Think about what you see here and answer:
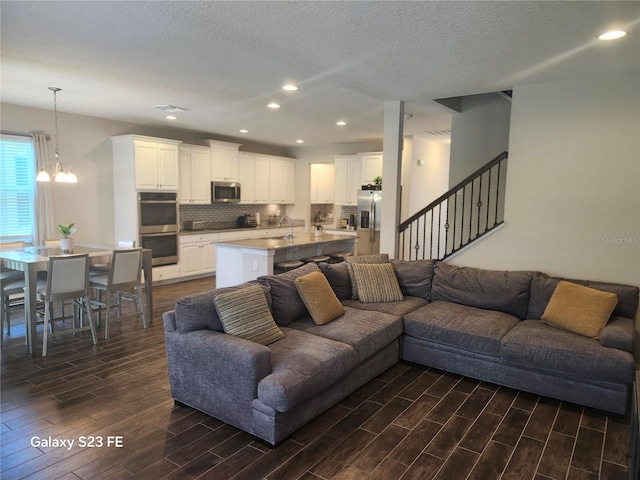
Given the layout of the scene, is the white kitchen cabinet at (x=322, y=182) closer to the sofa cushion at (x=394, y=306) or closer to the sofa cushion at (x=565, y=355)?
the sofa cushion at (x=394, y=306)

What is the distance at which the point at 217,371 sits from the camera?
9.00 feet

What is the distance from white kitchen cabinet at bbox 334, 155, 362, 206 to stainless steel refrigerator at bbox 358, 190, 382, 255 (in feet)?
2.16

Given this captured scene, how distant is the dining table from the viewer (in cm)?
399

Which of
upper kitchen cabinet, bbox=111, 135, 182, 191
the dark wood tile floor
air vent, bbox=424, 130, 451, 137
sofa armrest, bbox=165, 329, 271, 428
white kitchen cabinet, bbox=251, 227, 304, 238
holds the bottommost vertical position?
the dark wood tile floor

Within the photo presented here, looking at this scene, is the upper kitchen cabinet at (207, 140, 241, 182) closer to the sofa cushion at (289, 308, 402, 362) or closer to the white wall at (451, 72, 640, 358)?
the sofa cushion at (289, 308, 402, 362)

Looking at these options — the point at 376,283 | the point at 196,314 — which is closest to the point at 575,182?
the point at 376,283

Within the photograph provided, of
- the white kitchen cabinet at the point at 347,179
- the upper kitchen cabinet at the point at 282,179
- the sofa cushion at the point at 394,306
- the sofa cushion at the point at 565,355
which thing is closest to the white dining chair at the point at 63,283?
the sofa cushion at the point at 394,306

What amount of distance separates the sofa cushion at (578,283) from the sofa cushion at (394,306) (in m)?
1.03

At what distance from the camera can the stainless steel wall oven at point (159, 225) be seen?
22.0ft

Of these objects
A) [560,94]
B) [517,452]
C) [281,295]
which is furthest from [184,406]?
[560,94]

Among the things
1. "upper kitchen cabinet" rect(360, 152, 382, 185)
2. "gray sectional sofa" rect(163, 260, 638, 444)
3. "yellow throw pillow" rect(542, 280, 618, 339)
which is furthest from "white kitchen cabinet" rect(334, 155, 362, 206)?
"yellow throw pillow" rect(542, 280, 618, 339)

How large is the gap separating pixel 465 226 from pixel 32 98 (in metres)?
6.10

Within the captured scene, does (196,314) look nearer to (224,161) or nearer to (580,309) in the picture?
(580,309)

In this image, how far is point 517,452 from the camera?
259 cm
